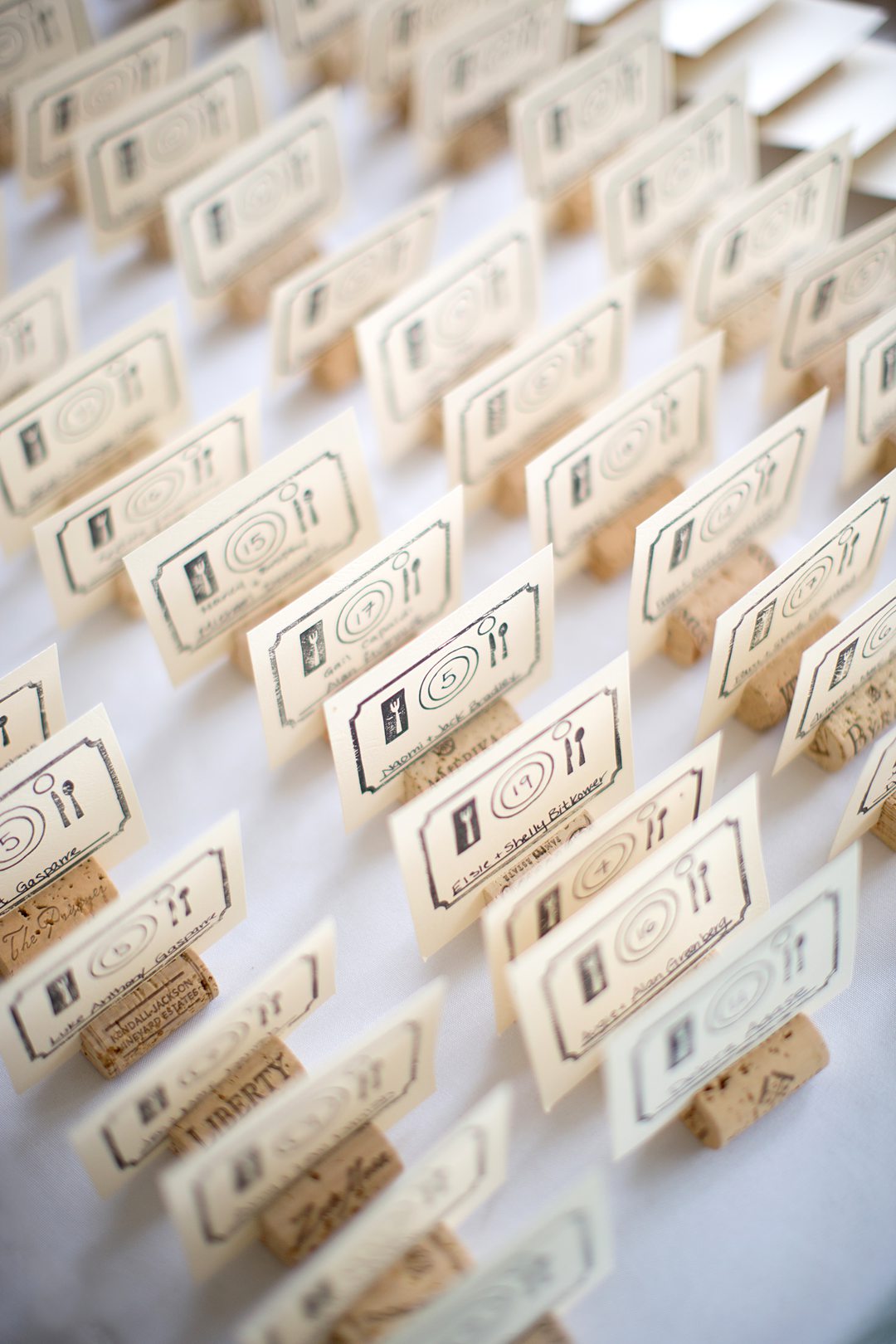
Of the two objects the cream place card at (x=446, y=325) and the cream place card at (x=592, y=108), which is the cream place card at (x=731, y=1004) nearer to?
the cream place card at (x=446, y=325)

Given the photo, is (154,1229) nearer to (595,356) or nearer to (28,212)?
(595,356)

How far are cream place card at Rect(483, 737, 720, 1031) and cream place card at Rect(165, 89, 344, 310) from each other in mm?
1208

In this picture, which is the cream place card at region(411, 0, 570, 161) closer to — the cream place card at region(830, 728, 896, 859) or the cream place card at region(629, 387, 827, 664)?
the cream place card at region(629, 387, 827, 664)

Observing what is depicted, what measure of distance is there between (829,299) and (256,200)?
35.3 inches

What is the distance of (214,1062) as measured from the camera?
5.00 feet

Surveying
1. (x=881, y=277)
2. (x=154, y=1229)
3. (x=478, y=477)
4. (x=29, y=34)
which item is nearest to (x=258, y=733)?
(x=478, y=477)

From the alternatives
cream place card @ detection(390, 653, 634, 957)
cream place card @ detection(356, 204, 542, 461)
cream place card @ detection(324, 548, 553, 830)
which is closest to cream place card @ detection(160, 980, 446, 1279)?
cream place card @ detection(390, 653, 634, 957)

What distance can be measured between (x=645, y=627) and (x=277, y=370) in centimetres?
74

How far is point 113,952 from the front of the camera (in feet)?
5.09

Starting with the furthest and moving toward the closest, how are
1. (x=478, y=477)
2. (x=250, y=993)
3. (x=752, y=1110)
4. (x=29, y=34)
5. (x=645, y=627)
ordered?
(x=29, y=34) < (x=478, y=477) < (x=645, y=627) < (x=752, y=1110) < (x=250, y=993)

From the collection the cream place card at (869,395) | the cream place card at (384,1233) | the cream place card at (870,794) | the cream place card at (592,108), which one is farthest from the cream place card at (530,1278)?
the cream place card at (592,108)

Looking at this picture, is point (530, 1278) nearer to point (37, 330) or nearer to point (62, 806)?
point (62, 806)

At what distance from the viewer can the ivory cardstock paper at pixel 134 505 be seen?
6.29ft

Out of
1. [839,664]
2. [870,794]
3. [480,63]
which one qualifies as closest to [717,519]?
[839,664]
